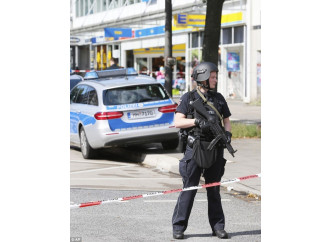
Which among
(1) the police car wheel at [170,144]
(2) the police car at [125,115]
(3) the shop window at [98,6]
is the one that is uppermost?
(3) the shop window at [98,6]

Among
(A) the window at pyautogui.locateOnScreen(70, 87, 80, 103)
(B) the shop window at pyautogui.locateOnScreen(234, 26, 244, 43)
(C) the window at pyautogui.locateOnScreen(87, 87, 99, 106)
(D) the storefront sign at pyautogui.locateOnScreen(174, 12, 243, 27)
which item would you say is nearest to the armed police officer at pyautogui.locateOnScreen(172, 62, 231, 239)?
(C) the window at pyautogui.locateOnScreen(87, 87, 99, 106)

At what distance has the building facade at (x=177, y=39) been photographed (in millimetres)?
31422

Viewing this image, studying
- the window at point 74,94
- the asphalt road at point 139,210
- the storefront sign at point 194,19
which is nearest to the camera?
the asphalt road at point 139,210

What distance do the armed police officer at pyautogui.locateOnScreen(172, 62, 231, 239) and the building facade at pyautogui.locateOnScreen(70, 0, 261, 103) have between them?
13.3m

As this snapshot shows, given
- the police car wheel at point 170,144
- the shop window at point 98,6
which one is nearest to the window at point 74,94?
the police car wheel at point 170,144

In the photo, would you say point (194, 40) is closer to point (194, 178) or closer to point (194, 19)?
point (194, 19)

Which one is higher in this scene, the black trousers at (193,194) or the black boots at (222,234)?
the black trousers at (193,194)

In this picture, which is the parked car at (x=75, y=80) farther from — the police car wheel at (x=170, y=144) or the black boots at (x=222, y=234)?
the black boots at (x=222, y=234)

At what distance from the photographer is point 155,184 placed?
36.4 ft

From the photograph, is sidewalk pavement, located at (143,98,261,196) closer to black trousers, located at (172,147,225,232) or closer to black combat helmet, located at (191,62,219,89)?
black trousers, located at (172,147,225,232)

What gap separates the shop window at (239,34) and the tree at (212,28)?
15.6 metres
